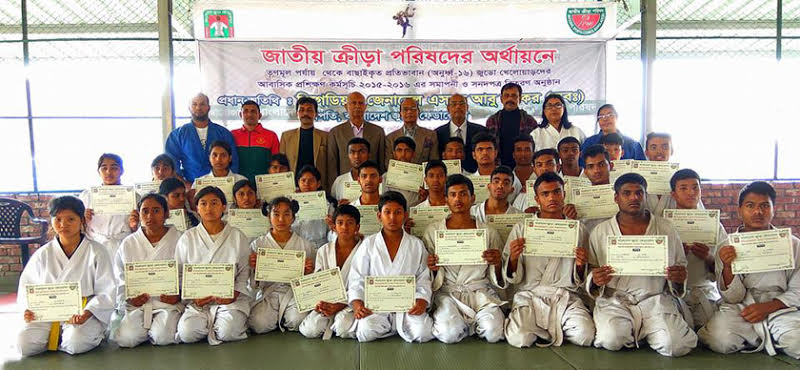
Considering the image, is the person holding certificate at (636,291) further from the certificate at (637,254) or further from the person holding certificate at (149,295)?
the person holding certificate at (149,295)

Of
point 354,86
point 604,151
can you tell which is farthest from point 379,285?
point 354,86

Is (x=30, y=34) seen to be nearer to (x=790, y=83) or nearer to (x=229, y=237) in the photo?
(x=229, y=237)

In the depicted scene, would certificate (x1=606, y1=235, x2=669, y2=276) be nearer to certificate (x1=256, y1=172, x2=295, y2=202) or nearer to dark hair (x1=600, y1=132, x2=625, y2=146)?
dark hair (x1=600, y1=132, x2=625, y2=146)

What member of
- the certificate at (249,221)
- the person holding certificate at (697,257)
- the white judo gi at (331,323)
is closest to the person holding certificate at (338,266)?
the white judo gi at (331,323)

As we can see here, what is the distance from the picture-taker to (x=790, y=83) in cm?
745

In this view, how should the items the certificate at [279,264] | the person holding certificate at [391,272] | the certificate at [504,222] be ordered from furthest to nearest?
the certificate at [504,222], the certificate at [279,264], the person holding certificate at [391,272]

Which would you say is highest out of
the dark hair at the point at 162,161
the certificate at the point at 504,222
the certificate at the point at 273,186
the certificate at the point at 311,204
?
the dark hair at the point at 162,161

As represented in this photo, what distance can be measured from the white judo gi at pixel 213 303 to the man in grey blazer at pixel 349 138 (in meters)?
1.94

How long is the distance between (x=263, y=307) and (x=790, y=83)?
779 cm

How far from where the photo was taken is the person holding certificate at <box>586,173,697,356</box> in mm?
3445

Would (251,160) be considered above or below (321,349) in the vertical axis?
above

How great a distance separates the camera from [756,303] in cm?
350

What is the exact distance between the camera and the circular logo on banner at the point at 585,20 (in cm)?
634

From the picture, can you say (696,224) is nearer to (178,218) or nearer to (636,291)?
(636,291)
